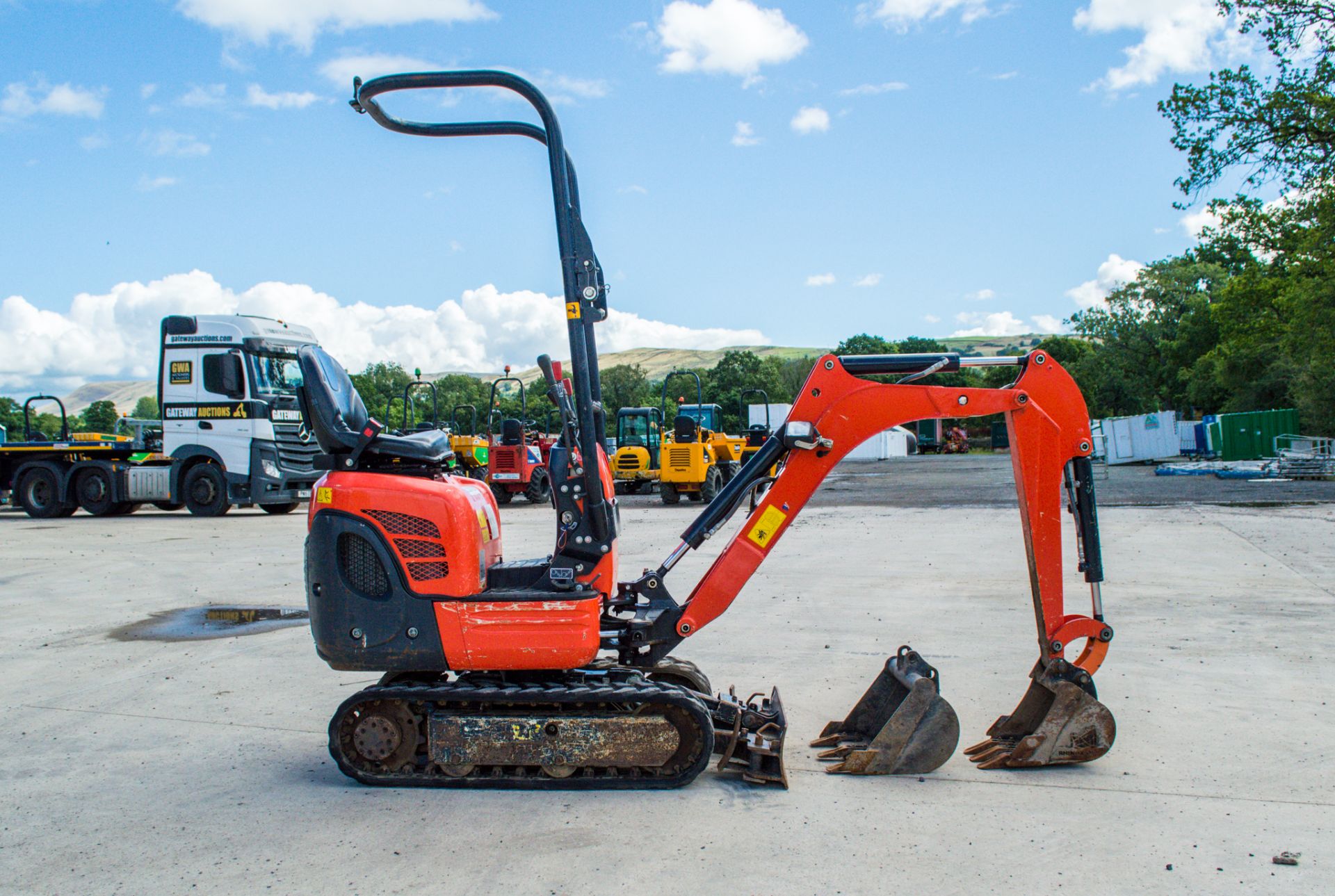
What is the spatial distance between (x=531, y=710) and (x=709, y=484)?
17.7m

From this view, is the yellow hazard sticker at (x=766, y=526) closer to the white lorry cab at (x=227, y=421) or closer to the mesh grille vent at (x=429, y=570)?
the mesh grille vent at (x=429, y=570)

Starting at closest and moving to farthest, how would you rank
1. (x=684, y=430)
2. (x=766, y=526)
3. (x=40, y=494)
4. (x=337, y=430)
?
(x=337, y=430)
(x=766, y=526)
(x=40, y=494)
(x=684, y=430)

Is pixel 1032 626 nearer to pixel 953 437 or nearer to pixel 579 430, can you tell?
pixel 579 430

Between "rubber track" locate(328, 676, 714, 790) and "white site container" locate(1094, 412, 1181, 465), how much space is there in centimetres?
3876

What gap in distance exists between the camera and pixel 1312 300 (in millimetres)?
26938

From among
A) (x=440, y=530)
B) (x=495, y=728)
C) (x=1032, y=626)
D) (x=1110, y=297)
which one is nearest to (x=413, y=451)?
(x=440, y=530)

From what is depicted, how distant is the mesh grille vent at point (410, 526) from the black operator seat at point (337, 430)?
32 centimetres

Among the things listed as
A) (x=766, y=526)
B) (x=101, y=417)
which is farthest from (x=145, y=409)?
(x=766, y=526)

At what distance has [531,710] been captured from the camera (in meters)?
4.54

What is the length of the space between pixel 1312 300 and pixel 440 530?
29441mm

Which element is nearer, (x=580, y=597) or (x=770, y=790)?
(x=770, y=790)

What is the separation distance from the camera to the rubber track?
4434 millimetres

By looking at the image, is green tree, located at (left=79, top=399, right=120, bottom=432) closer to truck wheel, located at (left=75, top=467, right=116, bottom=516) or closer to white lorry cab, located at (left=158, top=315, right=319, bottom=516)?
truck wheel, located at (left=75, top=467, right=116, bottom=516)

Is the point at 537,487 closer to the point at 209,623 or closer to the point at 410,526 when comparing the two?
the point at 209,623
